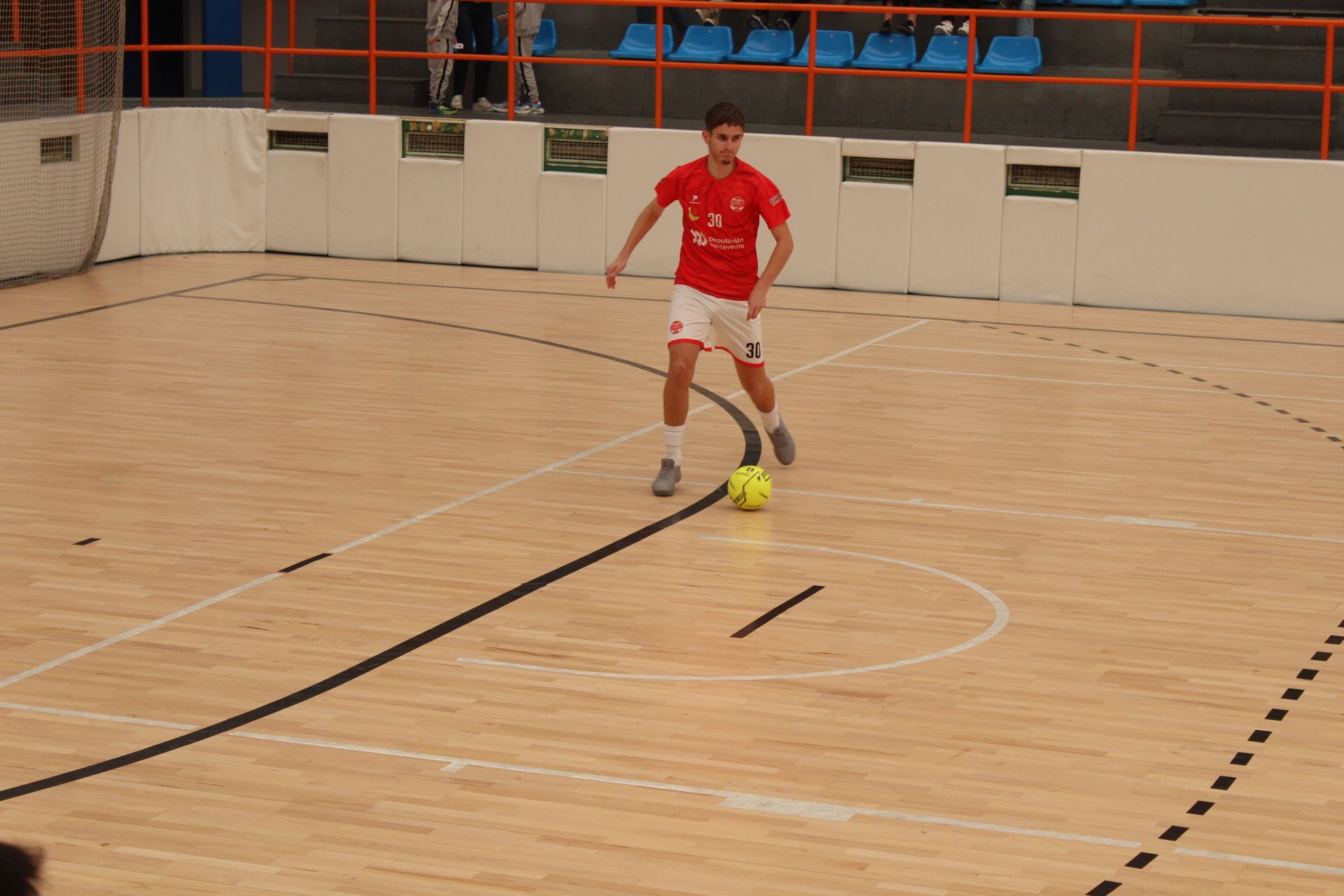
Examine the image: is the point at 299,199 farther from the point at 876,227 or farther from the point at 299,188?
the point at 876,227

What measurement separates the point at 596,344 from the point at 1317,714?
28.5 ft

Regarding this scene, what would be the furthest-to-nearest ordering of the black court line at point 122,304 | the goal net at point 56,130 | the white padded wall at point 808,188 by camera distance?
1. the white padded wall at point 808,188
2. the goal net at point 56,130
3. the black court line at point 122,304

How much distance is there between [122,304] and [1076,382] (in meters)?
8.38

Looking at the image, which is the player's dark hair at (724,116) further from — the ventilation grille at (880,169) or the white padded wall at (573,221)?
the white padded wall at (573,221)

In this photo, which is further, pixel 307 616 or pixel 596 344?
pixel 596 344

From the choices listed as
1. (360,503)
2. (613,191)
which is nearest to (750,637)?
(360,503)

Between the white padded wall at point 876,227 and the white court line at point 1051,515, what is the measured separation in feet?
25.0

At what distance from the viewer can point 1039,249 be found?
1702cm

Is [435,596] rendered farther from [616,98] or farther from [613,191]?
[616,98]

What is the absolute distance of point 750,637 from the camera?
7621 millimetres

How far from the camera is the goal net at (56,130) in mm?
16625

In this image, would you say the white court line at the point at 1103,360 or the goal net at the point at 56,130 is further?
the goal net at the point at 56,130

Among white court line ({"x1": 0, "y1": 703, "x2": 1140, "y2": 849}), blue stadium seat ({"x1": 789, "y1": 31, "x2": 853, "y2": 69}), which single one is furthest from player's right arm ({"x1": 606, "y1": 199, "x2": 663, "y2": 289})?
blue stadium seat ({"x1": 789, "y1": 31, "x2": 853, "y2": 69})

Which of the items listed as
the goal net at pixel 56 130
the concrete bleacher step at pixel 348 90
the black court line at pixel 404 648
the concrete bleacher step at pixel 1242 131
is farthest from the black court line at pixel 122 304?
the concrete bleacher step at pixel 1242 131
